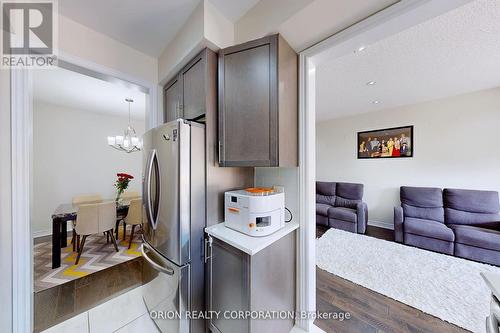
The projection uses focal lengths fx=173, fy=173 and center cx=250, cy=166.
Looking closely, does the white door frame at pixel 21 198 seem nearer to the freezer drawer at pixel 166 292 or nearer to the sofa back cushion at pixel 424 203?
the freezer drawer at pixel 166 292

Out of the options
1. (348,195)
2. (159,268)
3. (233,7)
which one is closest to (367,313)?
(159,268)

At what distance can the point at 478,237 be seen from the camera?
7.59 feet

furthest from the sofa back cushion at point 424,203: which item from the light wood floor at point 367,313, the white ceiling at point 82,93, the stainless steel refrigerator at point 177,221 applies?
the white ceiling at point 82,93

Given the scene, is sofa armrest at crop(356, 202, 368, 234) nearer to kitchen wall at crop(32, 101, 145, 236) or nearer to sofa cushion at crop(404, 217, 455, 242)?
sofa cushion at crop(404, 217, 455, 242)

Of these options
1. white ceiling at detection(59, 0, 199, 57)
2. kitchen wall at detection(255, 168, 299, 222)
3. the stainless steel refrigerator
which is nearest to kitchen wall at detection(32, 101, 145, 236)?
white ceiling at detection(59, 0, 199, 57)

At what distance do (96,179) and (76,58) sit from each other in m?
3.47

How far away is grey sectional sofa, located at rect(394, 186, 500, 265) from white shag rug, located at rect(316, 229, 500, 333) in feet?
0.50

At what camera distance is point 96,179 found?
13.3 ft

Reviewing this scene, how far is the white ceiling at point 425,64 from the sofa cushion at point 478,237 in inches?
84.8

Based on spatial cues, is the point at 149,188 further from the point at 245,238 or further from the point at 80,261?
the point at 80,261

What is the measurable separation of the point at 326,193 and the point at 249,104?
3740 millimetres

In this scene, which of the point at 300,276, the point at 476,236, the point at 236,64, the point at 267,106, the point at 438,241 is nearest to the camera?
the point at 267,106

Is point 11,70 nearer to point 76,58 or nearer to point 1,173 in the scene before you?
point 76,58

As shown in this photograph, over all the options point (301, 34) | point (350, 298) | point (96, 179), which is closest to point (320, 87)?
point (301, 34)
